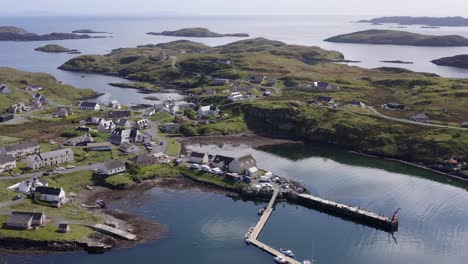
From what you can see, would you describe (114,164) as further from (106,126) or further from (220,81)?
(220,81)

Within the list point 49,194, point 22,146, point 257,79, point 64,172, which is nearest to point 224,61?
point 257,79

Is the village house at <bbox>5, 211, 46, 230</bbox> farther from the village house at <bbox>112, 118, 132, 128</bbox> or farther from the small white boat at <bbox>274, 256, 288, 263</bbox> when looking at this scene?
the village house at <bbox>112, 118, 132, 128</bbox>

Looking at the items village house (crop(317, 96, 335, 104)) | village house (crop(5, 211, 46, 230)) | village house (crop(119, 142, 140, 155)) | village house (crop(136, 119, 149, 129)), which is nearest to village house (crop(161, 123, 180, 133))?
village house (crop(136, 119, 149, 129))

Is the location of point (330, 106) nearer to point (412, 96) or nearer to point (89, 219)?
point (412, 96)

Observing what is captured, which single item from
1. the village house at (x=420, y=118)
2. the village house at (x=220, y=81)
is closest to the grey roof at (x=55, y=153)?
the village house at (x=420, y=118)

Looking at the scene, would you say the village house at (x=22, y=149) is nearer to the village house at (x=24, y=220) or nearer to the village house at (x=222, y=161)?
the village house at (x=24, y=220)

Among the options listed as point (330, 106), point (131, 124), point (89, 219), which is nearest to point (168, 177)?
point (89, 219)
